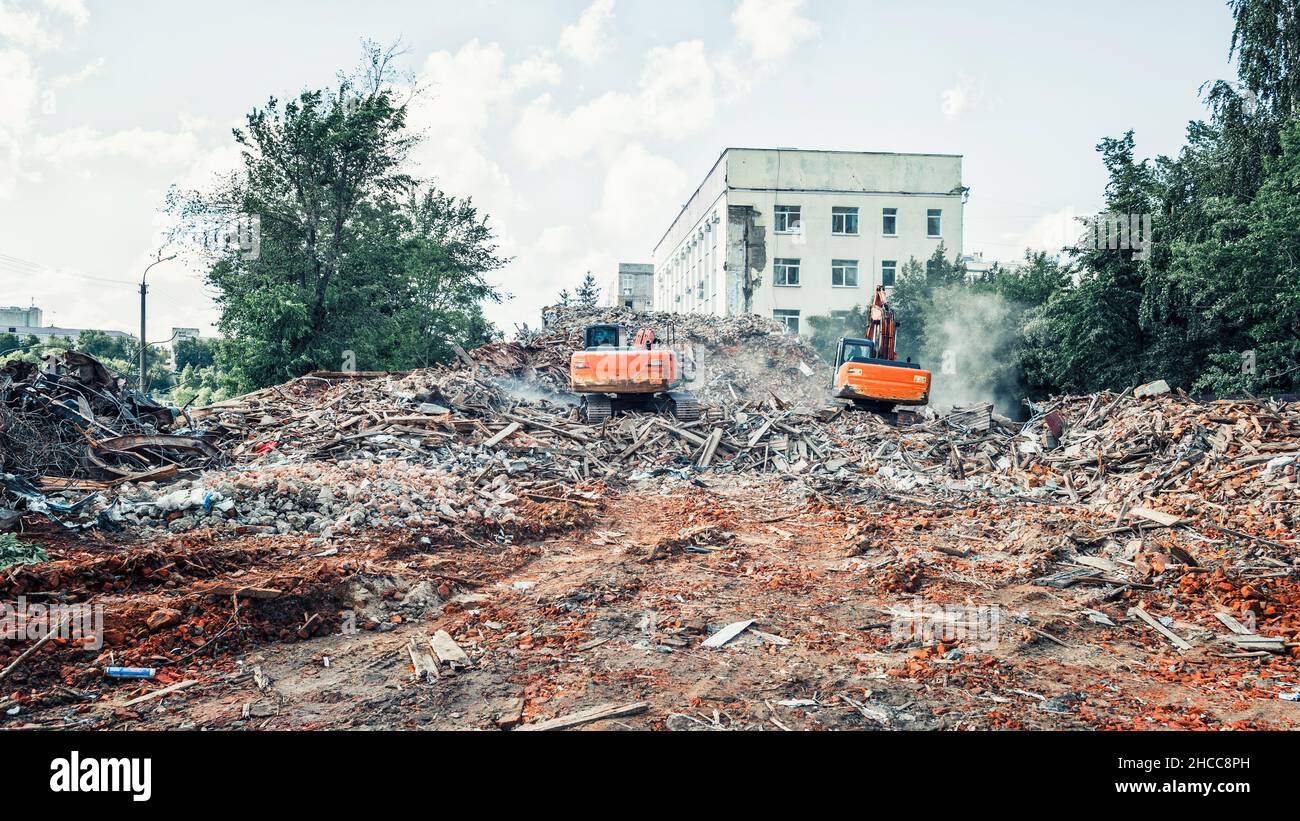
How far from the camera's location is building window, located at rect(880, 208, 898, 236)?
45094 millimetres

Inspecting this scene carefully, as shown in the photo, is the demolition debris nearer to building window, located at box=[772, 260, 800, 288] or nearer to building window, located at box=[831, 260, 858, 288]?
building window, located at box=[831, 260, 858, 288]

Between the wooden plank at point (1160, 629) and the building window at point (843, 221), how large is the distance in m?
40.9

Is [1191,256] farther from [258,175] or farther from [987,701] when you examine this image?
[258,175]

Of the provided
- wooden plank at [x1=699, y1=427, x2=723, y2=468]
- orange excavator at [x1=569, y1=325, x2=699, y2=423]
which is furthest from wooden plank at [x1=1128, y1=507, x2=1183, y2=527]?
orange excavator at [x1=569, y1=325, x2=699, y2=423]

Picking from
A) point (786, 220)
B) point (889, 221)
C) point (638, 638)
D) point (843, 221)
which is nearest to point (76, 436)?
point (638, 638)

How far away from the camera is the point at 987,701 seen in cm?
461

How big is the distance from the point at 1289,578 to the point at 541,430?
12.3m

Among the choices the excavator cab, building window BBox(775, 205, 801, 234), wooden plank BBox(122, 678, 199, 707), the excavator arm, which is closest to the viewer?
wooden plank BBox(122, 678, 199, 707)

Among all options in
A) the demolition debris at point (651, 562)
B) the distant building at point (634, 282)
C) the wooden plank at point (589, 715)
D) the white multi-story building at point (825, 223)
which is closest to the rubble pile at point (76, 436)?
the demolition debris at point (651, 562)

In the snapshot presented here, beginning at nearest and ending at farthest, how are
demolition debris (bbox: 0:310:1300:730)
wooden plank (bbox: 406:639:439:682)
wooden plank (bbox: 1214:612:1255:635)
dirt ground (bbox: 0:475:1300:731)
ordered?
dirt ground (bbox: 0:475:1300:731) < demolition debris (bbox: 0:310:1300:730) < wooden plank (bbox: 406:639:439:682) < wooden plank (bbox: 1214:612:1255:635)

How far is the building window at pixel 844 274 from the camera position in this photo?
45500mm

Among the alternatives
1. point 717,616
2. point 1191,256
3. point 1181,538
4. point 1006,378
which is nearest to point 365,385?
point 717,616

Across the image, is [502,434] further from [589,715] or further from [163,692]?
[589,715]

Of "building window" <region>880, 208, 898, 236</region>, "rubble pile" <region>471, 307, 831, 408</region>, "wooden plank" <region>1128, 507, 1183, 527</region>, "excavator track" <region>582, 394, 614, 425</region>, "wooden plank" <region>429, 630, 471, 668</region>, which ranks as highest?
"building window" <region>880, 208, 898, 236</region>
